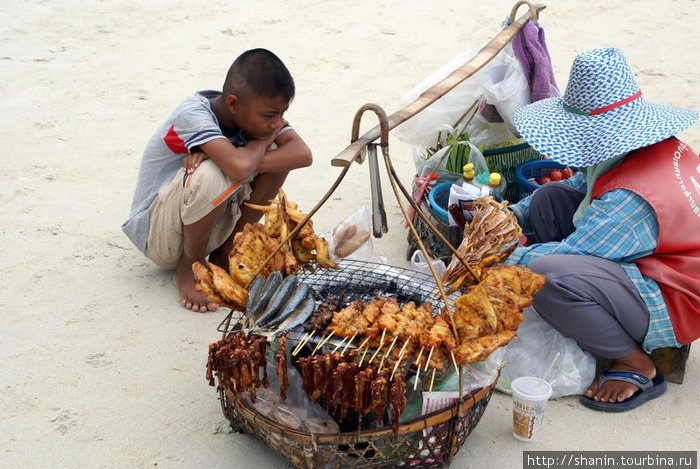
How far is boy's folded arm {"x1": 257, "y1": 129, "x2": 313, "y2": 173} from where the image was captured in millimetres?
3895

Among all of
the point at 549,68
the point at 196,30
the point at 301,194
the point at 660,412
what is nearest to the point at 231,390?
the point at 660,412

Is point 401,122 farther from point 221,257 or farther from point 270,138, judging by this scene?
point 221,257

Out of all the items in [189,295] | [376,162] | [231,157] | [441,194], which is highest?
[376,162]

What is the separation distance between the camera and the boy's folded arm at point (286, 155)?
3.89 metres

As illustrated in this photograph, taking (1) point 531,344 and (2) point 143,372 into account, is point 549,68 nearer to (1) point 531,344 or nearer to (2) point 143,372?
(1) point 531,344

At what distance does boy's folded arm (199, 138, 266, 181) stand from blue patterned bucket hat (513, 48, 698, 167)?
1392mm

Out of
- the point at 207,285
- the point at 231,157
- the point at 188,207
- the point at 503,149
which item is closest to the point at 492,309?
the point at 207,285

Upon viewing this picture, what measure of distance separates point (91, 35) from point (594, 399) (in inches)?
261

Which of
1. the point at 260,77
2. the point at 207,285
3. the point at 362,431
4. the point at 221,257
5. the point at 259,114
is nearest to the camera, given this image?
the point at 362,431

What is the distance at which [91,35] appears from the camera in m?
7.76

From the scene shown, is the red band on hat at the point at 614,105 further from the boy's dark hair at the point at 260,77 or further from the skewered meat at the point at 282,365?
the skewered meat at the point at 282,365

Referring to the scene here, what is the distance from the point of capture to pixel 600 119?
3.27 meters

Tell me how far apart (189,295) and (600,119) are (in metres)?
2.29

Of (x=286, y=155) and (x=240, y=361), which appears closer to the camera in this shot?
(x=240, y=361)
